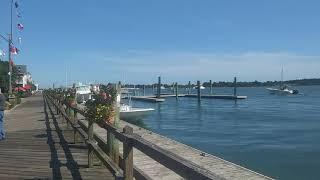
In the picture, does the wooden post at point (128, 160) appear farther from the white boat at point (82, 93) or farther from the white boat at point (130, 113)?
the white boat at point (82, 93)

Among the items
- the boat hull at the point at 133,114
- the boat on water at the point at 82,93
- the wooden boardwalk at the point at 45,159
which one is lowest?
the boat hull at the point at 133,114

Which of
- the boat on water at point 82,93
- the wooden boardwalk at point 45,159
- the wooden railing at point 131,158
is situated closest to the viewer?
the wooden railing at point 131,158

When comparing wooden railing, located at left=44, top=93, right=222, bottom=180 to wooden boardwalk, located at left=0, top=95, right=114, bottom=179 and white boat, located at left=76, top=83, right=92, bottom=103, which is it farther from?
white boat, located at left=76, top=83, right=92, bottom=103

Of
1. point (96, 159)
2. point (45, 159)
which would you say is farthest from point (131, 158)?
point (45, 159)

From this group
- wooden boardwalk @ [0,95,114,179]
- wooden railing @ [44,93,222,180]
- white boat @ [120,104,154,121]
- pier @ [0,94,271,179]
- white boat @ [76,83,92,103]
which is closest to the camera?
wooden railing @ [44,93,222,180]

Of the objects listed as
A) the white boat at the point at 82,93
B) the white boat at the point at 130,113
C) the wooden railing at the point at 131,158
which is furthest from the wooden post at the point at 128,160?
the white boat at the point at 82,93

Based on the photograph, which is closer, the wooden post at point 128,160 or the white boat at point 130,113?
the wooden post at point 128,160

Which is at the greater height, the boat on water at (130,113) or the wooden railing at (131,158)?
the wooden railing at (131,158)

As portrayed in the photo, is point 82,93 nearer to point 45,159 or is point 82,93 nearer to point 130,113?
point 130,113

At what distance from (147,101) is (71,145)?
9304 cm

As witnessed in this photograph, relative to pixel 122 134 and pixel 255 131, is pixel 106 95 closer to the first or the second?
pixel 122 134

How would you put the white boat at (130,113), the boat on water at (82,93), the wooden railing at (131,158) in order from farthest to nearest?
the boat on water at (82,93), the white boat at (130,113), the wooden railing at (131,158)

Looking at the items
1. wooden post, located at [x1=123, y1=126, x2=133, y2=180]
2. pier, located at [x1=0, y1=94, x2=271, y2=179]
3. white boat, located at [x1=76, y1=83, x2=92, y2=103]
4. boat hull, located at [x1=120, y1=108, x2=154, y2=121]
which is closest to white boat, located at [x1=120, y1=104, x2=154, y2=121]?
boat hull, located at [x1=120, y1=108, x2=154, y2=121]

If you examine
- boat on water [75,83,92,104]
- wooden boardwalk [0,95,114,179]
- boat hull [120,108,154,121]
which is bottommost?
boat hull [120,108,154,121]
